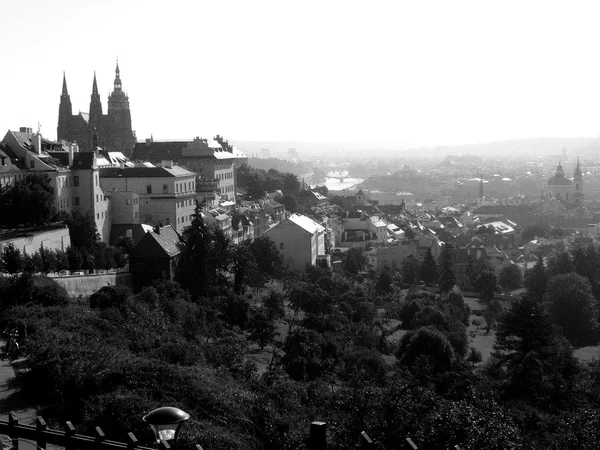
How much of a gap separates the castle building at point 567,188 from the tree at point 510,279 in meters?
64.3

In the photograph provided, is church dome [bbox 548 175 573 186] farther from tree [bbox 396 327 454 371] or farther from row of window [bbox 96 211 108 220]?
tree [bbox 396 327 454 371]

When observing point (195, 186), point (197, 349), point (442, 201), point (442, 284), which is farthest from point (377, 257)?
point (442, 201)

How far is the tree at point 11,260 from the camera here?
28703 mm

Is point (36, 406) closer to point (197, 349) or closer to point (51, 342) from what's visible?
point (51, 342)

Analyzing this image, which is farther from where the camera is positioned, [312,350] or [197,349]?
[312,350]

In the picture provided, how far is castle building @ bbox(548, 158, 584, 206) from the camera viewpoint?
384ft

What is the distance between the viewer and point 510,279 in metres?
53.5

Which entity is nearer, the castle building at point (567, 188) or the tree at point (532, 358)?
the tree at point (532, 358)

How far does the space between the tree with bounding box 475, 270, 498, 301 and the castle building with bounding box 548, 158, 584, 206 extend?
6851 centimetres

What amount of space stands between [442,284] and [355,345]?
19115 mm

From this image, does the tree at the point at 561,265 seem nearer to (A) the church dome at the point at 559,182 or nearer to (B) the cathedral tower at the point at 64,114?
(B) the cathedral tower at the point at 64,114

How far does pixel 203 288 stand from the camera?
3378cm

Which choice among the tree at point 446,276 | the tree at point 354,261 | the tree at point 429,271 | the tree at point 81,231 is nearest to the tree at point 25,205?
the tree at point 81,231

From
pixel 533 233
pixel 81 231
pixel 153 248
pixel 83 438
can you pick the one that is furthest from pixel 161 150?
pixel 83 438
